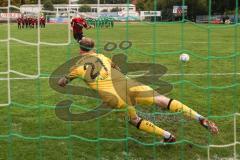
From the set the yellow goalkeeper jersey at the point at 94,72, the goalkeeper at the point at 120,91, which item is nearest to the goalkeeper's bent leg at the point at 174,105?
the goalkeeper at the point at 120,91

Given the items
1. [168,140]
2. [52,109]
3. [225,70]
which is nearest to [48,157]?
[168,140]

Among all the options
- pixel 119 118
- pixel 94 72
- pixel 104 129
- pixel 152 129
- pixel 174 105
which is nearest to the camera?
pixel 152 129

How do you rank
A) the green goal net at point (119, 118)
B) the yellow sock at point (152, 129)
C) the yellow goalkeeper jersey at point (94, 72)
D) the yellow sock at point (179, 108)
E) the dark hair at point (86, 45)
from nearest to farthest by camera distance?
the green goal net at point (119, 118) → the yellow sock at point (152, 129) → the yellow sock at point (179, 108) → the yellow goalkeeper jersey at point (94, 72) → the dark hair at point (86, 45)

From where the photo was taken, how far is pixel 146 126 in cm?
574

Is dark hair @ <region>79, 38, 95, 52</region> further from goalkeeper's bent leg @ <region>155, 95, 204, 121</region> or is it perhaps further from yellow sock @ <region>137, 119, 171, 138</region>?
yellow sock @ <region>137, 119, 171, 138</region>

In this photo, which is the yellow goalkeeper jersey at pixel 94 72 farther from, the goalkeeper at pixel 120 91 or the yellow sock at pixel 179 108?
the yellow sock at pixel 179 108

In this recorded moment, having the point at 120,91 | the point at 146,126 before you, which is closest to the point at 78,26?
the point at 120,91

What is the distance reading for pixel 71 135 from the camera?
612cm

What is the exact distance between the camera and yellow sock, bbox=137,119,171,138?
222 inches

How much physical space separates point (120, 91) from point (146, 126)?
0.54m

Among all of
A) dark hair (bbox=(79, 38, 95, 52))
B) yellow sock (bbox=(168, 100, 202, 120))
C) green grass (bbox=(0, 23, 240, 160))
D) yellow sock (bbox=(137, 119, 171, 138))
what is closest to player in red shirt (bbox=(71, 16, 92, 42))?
green grass (bbox=(0, 23, 240, 160))

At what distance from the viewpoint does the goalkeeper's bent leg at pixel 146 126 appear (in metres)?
5.64

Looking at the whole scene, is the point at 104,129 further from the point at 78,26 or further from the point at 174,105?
the point at 78,26

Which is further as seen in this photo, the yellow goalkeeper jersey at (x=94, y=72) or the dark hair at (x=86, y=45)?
the dark hair at (x=86, y=45)
